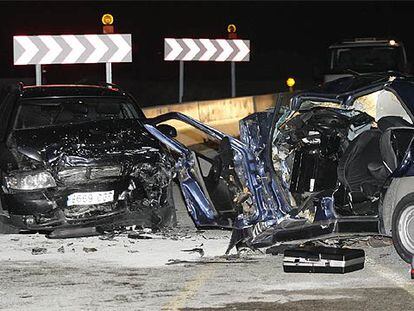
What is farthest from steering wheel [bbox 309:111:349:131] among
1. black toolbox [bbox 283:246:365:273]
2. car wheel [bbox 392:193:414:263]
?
black toolbox [bbox 283:246:365:273]

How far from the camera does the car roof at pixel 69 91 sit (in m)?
11.6

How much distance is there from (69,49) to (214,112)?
Answer: 7.27 metres

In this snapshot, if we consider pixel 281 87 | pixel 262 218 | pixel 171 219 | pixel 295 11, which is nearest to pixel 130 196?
pixel 171 219

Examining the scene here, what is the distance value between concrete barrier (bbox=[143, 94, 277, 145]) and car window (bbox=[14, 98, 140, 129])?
7.97 metres

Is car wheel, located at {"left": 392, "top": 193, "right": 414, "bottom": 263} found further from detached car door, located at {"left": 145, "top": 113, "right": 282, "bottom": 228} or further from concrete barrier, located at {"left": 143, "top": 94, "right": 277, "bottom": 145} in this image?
concrete barrier, located at {"left": 143, "top": 94, "right": 277, "bottom": 145}

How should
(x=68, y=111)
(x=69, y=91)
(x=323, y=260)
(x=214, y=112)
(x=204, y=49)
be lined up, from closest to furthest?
1. (x=323, y=260)
2. (x=68, y=111)
3. (x=69, y=91)
4. (x=214, y=112)
5. (x=204, y=49)

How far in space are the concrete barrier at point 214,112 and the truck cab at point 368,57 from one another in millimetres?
2446

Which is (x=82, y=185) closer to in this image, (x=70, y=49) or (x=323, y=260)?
(x=323, y=260)

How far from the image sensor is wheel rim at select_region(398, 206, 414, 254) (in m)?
8.56

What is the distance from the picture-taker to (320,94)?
361 inches

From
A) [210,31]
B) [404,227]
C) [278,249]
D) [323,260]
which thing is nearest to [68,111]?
[278,249]

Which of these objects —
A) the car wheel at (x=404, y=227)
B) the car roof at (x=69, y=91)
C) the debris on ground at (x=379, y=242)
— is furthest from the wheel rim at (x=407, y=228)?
the car roof at (x=69, y=91)

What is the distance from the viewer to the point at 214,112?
24.0 metres

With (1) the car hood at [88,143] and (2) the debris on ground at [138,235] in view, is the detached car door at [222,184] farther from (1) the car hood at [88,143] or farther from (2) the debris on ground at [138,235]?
(2) the debris on ground at [138,235]
